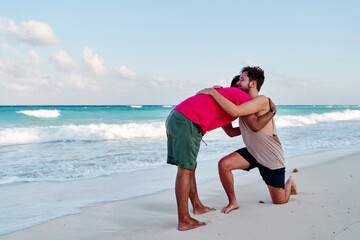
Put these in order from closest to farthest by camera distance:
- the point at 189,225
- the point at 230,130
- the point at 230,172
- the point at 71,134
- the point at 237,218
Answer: the point at 189,225
the point at 237,218
the point at 230,172
the point at 230,130
the point at 71,134

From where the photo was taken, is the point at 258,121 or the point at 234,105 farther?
the point at 258,121

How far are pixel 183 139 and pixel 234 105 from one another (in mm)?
591

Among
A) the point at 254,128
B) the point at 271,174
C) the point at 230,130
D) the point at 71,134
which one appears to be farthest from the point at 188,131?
the point at 71,134

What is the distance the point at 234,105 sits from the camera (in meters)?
3.17

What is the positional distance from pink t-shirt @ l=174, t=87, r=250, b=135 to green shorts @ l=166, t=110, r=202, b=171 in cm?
6

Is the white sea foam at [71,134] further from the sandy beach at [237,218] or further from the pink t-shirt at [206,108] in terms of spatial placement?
the pink t-shirt at [206,108]

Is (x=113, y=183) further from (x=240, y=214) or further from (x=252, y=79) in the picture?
(x=252, y=79)

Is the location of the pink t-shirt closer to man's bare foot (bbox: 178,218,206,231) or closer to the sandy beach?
man's bare foot (bbox: 178,218,206,231)

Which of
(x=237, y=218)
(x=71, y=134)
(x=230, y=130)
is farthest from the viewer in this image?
(x=71, y=134)

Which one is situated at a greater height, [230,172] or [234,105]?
[234,105]

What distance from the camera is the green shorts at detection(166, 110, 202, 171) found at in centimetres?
314

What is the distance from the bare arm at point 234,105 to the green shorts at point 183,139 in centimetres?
32

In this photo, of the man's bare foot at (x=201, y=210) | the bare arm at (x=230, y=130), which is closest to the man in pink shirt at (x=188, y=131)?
the man's bare foot at (x=201, y=210)

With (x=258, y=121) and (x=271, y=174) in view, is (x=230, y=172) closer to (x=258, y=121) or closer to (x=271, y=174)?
(x=271, y=174)
